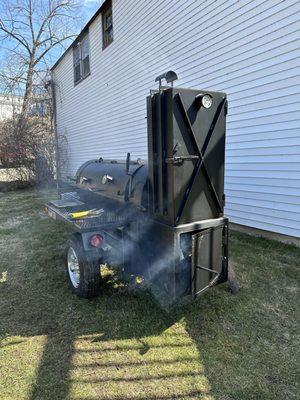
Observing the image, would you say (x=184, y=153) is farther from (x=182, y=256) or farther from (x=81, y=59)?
(x=81, y=59)

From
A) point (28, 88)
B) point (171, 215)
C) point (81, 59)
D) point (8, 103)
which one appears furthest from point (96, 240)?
point (8, 103)

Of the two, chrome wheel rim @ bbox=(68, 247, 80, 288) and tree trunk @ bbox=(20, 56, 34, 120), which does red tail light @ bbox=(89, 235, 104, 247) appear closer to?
chrome wheel rim @ bbox=(68, 247, 80, 288)

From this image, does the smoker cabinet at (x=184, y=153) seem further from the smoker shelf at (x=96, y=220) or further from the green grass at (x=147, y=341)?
the green grass at (x=147, y=341)

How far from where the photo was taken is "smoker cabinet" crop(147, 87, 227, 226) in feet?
8.70

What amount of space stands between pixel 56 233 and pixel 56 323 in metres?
3.18

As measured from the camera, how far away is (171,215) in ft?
9.06

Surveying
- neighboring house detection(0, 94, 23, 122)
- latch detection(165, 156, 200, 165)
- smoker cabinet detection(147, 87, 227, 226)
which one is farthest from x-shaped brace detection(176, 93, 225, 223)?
A: neighboring house detection(0, 94, 23, 122)

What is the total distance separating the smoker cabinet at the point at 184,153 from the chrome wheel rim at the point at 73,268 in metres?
1.20

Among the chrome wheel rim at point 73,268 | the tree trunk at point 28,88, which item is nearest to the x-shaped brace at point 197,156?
the chrome wheel rim at point 73,268

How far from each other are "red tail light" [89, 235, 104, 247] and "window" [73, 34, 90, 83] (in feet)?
34.7

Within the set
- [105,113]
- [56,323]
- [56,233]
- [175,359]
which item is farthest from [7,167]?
[175,359]

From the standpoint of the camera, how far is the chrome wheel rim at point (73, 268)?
359 cm

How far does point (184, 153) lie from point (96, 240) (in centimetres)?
134

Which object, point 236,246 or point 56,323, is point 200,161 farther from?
point 236,246
